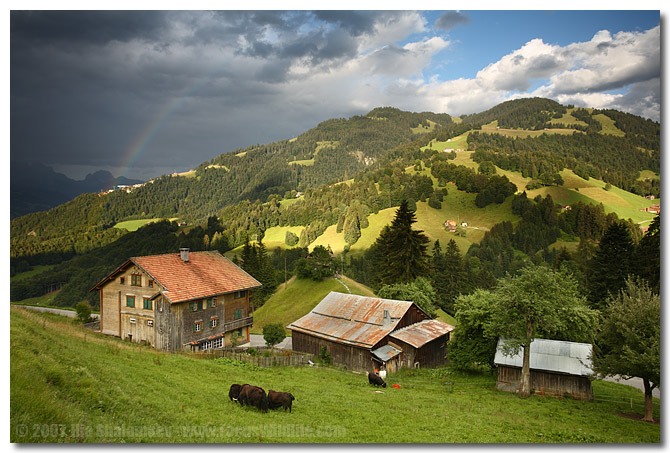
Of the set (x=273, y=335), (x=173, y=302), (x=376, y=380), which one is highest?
(x=173, y=302)

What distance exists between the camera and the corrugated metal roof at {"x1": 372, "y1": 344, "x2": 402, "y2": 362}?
28.7 m

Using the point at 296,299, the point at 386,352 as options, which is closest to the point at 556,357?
the point at 386,352

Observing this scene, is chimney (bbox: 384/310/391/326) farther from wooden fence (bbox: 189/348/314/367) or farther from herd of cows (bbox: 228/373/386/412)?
herd of cows (bbox: 228/373/386/412)

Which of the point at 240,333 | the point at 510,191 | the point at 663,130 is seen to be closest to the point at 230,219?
the point at 510,191

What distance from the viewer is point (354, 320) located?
1350 inches

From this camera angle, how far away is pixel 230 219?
182 meters

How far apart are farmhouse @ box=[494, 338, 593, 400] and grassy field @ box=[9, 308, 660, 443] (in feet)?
4.59

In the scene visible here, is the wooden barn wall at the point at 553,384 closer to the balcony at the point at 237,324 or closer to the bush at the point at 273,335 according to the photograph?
the bush at the point at 273,335

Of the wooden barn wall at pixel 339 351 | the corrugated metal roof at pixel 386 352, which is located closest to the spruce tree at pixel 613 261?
the corrugated metal roof at pixel 386 352

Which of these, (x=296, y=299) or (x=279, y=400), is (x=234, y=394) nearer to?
(x=279, y=400)

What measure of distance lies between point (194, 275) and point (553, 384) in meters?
30.1

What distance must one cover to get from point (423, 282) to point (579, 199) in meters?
132

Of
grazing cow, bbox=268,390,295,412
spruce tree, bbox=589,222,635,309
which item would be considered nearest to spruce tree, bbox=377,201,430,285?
spruce tree, bbox=589,222,635,309

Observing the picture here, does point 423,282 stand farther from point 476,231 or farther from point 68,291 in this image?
point 68,291
